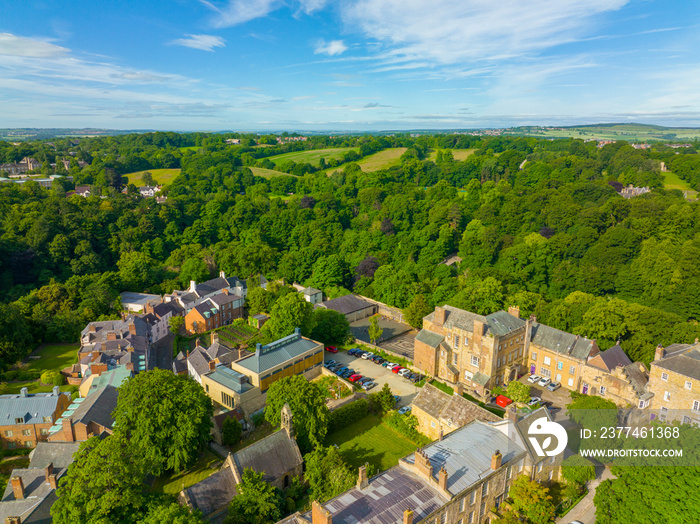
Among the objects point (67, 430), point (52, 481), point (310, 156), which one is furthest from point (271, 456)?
point (310, 156)

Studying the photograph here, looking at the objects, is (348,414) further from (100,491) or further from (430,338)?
(100,491)

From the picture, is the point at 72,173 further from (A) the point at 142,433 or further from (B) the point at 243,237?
(A) the point at 142,433

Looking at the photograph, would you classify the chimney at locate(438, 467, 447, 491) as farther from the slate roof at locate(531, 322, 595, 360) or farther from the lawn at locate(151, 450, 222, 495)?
the slate roof at locate(531, 322, 595, 360)

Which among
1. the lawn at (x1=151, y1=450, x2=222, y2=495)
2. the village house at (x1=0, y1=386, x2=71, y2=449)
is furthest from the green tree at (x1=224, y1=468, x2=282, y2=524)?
the village house at (x1=0, y1=386, x2=71, y2=449)

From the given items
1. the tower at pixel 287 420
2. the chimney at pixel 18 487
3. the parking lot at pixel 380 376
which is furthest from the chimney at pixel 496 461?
the chimney at pixel 18 487

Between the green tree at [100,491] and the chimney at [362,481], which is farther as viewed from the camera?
the chimney at [362,481]

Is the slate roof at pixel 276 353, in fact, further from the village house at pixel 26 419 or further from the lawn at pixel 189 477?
the village house at pixel 26 419

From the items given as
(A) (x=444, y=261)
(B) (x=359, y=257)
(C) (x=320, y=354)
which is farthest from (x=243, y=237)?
(C) (x=320, y=354)
